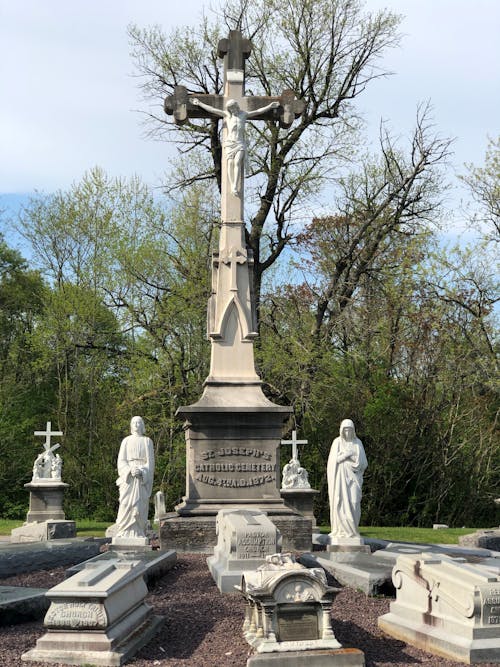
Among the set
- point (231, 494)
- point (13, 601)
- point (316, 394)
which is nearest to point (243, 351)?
point (231, 494)

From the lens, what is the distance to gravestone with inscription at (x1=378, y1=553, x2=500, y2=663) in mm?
6047

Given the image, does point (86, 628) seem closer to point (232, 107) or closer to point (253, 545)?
point (253, 545)

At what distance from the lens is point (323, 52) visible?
73.0ft

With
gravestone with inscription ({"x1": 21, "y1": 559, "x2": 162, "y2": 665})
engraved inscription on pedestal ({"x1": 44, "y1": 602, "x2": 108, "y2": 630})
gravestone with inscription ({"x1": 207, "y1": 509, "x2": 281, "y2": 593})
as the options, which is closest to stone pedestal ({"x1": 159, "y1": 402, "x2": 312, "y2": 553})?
gravestone with inscription ({"x1": 207, "y1": 509, "x2": 281, "y2": 593})

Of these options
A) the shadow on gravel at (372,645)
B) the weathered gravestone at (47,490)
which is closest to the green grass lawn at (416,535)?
the weathered gravestone at (47,490)

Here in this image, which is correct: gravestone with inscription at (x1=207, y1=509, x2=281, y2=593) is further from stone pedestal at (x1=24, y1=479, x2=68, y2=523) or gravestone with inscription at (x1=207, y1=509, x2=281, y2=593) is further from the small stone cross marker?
stone pedestal at (x1=24, y1=479, x2=68, y2=523)

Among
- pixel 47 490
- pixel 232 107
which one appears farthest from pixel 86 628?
pixel 47 490

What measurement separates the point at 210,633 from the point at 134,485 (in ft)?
15.0

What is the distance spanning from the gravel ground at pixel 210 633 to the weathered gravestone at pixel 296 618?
276 mm

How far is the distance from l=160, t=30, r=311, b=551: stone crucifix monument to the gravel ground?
8.36 ft

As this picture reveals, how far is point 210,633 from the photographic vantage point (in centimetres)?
661

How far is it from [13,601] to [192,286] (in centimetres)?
1658

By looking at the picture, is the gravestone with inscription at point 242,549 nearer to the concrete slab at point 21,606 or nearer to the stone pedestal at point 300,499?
the concrete slab at point 21,606

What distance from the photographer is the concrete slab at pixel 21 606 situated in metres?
7.01
